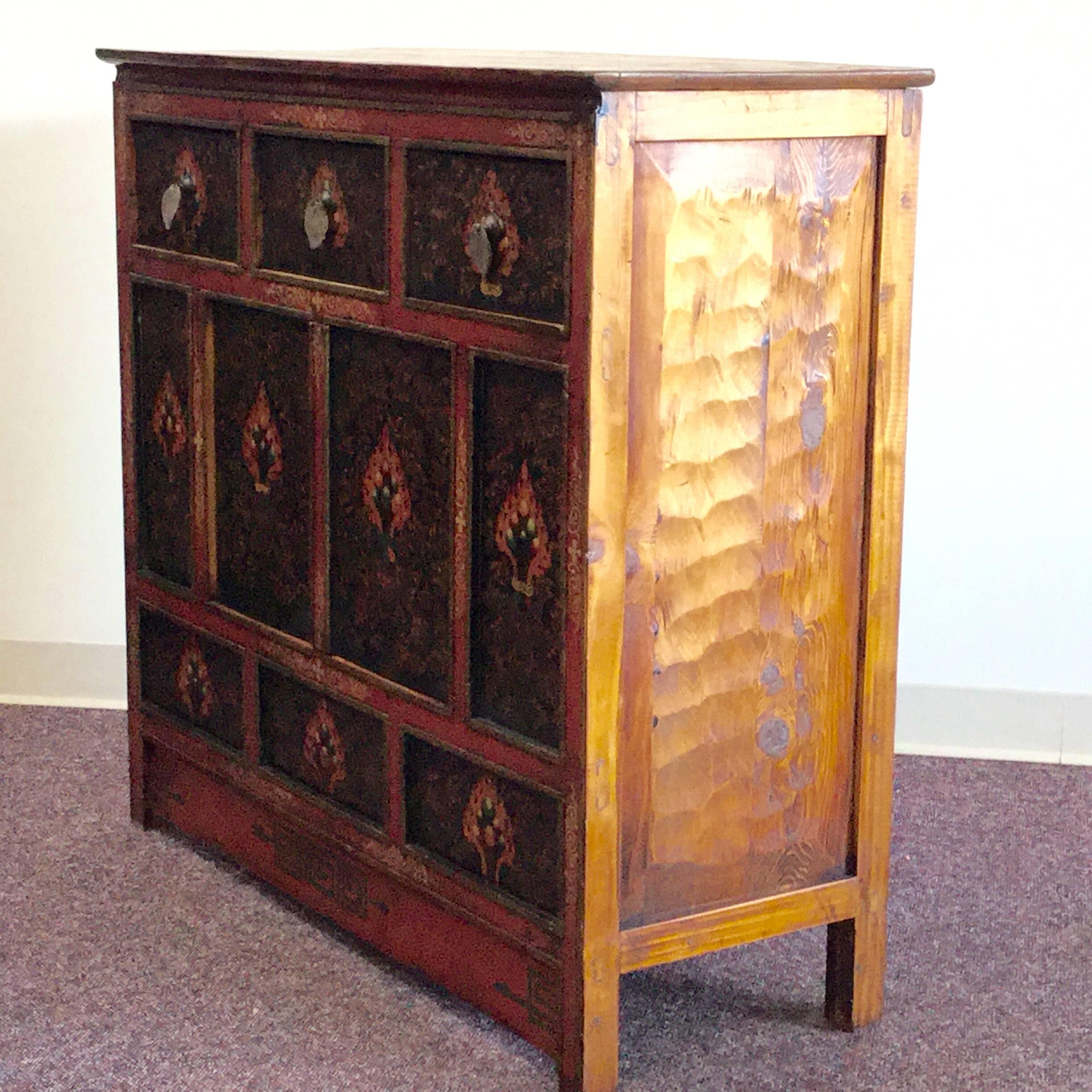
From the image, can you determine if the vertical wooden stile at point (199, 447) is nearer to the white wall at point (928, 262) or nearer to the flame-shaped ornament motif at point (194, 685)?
the flame-shaped ornament motif at point (194, 685)

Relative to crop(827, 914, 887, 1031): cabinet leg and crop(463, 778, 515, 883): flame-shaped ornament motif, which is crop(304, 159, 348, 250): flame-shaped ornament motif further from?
crop(827, 914, 887, 1031): cabinet leg

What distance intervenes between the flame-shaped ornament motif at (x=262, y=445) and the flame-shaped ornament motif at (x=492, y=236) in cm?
60

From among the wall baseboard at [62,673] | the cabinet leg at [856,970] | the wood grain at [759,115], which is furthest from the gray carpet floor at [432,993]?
the wood grain at [759,115]

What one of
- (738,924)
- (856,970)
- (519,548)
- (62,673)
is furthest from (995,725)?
(62,673)

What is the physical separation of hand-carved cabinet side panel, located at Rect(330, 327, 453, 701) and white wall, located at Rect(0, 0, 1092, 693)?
3.85 feet

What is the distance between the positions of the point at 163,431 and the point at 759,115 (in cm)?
124

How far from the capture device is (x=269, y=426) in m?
2.71

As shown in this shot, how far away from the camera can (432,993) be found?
8.36 ft

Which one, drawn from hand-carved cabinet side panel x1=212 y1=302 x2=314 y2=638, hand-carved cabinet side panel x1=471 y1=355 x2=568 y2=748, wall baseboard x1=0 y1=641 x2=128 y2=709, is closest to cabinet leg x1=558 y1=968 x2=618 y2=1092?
hand-carved cabinet side panel x1=471 y1=355 x2=568 y2=748

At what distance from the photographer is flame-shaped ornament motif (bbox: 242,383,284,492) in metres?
2.70

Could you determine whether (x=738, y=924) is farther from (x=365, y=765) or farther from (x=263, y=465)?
(x=263, y=465)

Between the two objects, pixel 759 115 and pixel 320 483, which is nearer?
pixel 759 115

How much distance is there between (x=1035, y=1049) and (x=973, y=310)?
4.69 feet

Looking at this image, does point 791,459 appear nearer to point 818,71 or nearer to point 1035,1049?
point 818,71
